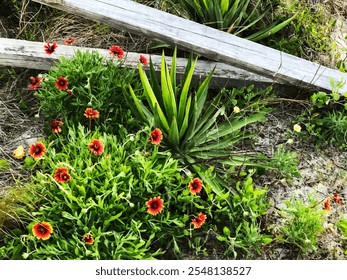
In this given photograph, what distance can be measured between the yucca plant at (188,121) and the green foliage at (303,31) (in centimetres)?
85

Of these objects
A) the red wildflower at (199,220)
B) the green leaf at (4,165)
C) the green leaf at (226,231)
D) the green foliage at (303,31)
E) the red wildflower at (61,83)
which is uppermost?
the green foliage at (303,31)

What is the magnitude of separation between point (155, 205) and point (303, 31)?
6.87 ft

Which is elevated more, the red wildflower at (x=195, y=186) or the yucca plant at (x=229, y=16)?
the yucca plant at (x=229, y=16)

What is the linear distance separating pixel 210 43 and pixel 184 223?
1.25 meters

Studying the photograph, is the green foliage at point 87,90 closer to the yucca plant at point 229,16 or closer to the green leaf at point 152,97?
the green leaf at point 152,97

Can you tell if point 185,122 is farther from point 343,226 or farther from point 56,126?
point 343,226

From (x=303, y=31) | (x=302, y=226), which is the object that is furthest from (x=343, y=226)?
(x=303, y=31)

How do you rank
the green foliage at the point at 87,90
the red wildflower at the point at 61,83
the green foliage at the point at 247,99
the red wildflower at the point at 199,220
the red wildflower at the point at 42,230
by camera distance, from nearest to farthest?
the red wildflower at the point at 42,230
the red wildflower at the point at 199,220
the red wildflower at the point at 61,83
the green foliage at the point at 87,90
the green foliage at the point at 247,99

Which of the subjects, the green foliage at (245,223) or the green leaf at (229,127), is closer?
the green foliage at (245,223)

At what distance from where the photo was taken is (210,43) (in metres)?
3.83

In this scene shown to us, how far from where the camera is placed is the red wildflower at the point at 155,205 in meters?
3.14

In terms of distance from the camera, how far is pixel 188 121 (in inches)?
144

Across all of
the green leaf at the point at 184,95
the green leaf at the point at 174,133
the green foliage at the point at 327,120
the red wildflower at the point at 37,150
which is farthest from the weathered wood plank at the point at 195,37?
the red wildflower at the point at 37,150

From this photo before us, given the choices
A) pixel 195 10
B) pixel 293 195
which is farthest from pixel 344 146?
pixel 195 10
